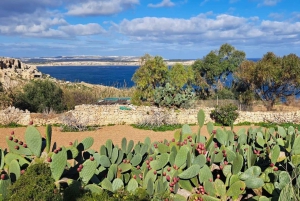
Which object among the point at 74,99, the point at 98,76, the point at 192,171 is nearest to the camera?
the point at 192,171

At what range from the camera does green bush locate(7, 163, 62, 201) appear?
2744 millimetres

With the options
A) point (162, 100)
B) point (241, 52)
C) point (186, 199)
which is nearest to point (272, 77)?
point (162, 100)

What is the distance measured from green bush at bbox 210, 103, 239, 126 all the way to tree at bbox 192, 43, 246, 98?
11.4 m

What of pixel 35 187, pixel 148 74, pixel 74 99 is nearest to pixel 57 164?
pixel 35 187

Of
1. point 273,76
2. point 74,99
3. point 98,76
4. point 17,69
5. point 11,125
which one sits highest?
point 17,69

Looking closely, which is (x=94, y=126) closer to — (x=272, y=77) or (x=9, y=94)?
(x=9, y=94)

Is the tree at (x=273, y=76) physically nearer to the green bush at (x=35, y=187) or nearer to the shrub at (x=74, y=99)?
the shrub at (x=74, y=99)

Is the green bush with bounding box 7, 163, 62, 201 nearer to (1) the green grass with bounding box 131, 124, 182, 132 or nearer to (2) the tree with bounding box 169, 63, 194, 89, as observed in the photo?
(1) the green grass with bounding box 131, 124, 182, 132

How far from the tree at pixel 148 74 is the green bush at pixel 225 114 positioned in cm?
409

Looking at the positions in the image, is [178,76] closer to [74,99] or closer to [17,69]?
[74,99]

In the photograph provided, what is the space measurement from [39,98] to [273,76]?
12650 mm

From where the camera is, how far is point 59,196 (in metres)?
2.96

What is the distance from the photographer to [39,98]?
53.4 ft

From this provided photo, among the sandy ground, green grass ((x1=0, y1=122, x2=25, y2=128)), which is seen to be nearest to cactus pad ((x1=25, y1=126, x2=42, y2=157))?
the sandy ground
